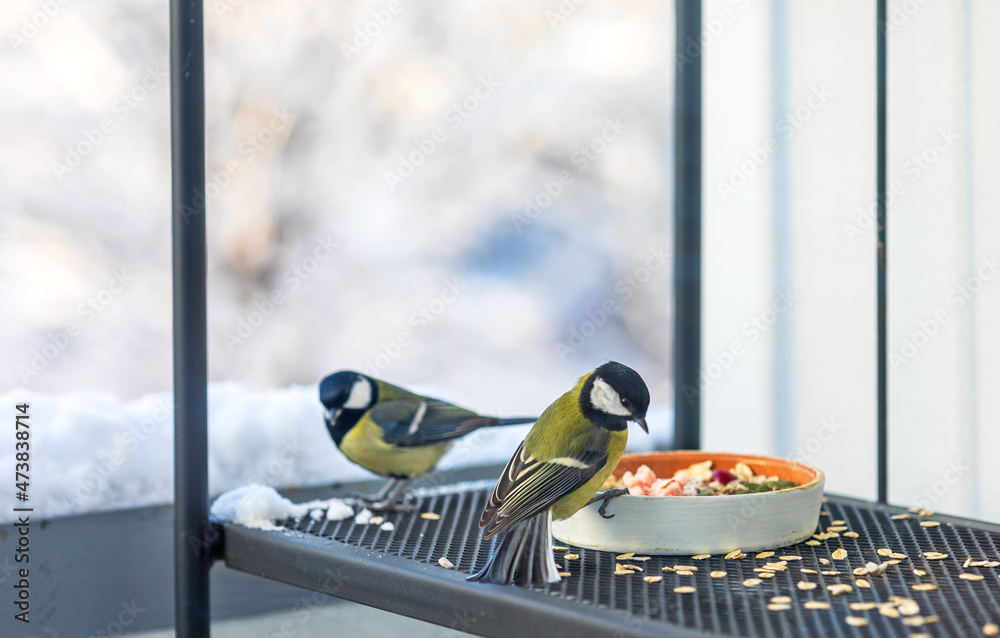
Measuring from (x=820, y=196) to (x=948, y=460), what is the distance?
2.02ft

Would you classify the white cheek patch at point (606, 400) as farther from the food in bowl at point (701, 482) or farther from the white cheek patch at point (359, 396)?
the white cheek patch at point (359, 396)

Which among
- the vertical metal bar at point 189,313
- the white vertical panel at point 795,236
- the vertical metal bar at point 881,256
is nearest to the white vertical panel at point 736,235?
the white vertical panel at point 795,236

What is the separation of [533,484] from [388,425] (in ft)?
1.61

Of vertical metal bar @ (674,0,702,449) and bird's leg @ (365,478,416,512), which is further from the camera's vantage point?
vertical metal bar @ (674,0,702,449)

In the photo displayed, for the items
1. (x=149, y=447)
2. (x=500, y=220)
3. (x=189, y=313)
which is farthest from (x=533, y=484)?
(x=500, y=220)

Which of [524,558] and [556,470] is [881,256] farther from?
[524,558]

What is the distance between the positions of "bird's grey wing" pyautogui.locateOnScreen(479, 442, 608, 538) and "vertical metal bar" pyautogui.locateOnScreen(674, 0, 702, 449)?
965 millimetres

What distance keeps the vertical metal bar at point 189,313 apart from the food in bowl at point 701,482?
2.28 feet

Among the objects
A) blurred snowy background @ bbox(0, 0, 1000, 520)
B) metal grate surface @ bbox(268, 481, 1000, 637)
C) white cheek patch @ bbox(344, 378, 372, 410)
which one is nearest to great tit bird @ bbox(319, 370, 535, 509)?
white cheek patch @ bbox(344, 378, 372, 410)

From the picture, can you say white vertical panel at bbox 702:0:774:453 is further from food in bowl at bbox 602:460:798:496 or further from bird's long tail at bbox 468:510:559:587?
bird's long tail at bbox 468:510:559:587

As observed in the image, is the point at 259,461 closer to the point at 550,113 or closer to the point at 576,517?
the point at 576,517

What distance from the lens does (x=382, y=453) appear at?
64.5 inches

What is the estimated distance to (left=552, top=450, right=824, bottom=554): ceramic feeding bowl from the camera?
126 centimetres

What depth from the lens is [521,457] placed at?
1.27m
